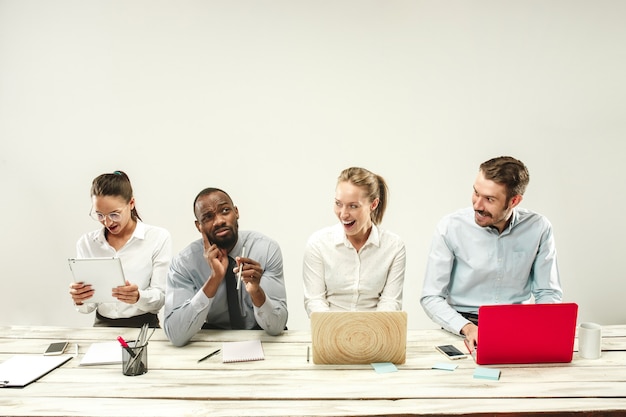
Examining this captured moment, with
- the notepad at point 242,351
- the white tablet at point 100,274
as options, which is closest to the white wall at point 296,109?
the white tablet at point 100,274

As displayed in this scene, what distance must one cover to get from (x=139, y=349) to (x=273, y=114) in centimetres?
203

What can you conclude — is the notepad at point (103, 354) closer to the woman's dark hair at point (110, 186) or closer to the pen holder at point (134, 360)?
the pen holder at point (134, 360)

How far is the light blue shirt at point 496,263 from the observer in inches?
89.8

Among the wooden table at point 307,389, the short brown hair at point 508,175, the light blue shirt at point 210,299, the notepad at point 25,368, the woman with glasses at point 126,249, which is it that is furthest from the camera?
the woman with glasses at point 126,249

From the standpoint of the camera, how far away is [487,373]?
1584 millimetres

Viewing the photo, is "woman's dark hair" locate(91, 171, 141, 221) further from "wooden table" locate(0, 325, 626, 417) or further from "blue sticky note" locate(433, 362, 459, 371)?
"blue sticky note" locate(433, 362, 459, 371)

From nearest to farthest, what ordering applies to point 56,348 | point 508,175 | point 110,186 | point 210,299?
point 56,348 < point 210,299 < point 508,175 < point 110,186

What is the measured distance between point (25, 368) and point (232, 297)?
834 mm

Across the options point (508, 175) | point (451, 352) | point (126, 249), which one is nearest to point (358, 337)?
point (451, 352)

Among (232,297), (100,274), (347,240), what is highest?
(347,240)

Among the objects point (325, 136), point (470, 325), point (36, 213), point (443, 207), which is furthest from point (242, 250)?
point (36, 213)

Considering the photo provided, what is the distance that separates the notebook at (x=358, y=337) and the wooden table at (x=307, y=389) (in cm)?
4

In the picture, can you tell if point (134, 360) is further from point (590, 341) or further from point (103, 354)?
point (590, 341)

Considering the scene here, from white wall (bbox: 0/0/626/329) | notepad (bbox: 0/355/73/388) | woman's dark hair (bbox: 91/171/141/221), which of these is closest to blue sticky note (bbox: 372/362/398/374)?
notepad (bbox: 0/355/73/388)
